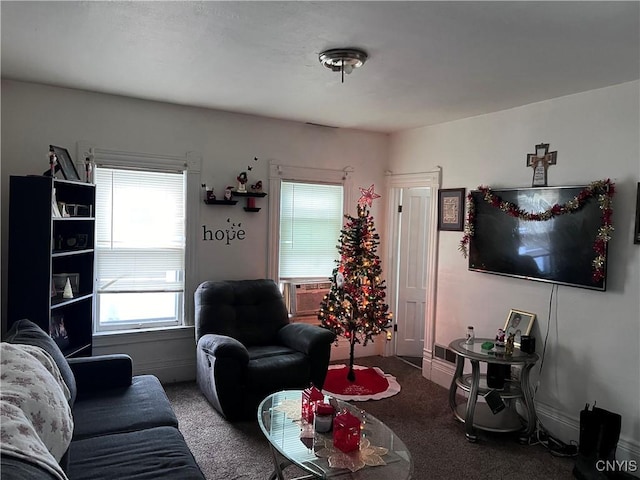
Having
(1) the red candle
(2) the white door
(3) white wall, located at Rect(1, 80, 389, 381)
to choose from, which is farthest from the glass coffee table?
(2) the white door

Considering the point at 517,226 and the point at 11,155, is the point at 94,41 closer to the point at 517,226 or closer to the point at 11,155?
the point at 11,155

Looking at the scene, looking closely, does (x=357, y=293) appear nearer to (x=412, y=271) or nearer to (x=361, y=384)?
(x=361, y=384)

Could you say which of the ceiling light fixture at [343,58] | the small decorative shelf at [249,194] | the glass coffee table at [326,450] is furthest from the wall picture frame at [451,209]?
the glass coffee table at [326,450]

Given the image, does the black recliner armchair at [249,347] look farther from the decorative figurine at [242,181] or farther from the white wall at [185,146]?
the decorative figurine at [242,181]

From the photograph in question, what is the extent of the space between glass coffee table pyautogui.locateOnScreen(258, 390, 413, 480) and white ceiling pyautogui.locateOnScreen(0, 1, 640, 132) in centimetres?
213

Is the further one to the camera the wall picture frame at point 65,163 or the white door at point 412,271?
the white door at point 412,271

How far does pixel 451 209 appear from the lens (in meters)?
4.55

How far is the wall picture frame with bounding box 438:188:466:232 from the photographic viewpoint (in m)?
4.44

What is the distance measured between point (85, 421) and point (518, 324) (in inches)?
124

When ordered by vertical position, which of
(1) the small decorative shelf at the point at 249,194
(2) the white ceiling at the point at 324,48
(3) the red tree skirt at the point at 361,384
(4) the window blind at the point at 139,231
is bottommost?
(3) the red tree skirt at the point at 361,384

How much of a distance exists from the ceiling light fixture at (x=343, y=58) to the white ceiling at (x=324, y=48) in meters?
0.06

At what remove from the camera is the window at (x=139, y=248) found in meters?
4.11

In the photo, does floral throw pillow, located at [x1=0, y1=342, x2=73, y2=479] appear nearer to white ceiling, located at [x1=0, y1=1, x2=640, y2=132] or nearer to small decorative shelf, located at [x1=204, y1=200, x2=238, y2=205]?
white ceiling, located at [x1=0, y1=1, x2=640, y2=132]

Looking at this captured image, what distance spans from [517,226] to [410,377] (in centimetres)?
193
